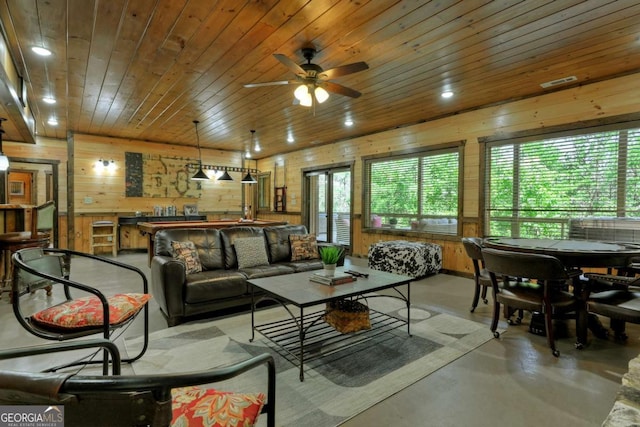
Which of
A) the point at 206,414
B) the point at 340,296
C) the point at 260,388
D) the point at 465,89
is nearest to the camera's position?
the point at 206,414

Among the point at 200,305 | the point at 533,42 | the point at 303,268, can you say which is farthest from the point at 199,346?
the point at 533,42

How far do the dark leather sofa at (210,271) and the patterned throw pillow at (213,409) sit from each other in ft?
6.32

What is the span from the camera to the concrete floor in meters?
1.84

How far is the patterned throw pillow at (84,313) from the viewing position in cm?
194

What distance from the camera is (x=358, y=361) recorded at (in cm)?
247

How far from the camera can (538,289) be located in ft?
9.62

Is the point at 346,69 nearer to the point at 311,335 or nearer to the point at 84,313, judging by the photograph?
the point at 311,335

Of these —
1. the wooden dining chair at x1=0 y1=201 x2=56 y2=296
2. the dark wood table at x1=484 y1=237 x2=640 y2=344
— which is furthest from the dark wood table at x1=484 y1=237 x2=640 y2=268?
the wooden dining chair at x1=0 y1=201 x2=56 y2=296

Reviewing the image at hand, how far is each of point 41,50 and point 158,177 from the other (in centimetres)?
518

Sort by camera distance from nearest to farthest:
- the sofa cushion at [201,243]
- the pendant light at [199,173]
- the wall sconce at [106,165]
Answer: the sofa cushion at [201,243], the pendant light at [199,173], the wall sconce at [106,165]

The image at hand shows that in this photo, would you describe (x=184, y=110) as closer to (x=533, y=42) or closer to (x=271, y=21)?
(x=271, y=21)

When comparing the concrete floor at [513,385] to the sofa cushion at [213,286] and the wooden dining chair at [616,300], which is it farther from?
the sofa cushion at [213,286]

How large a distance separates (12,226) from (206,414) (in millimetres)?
5045

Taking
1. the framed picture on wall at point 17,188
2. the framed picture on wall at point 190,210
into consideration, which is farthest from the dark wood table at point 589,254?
the framed picture on wall at point 17,188
